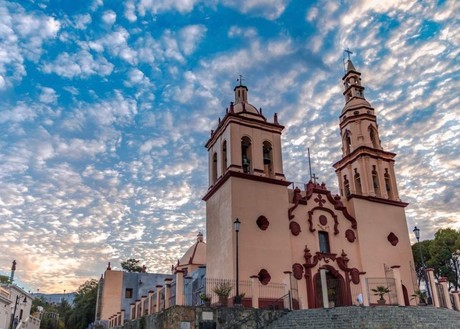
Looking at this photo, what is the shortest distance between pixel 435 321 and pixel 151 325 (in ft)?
34.4

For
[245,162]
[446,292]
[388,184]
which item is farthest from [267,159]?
[446,292]

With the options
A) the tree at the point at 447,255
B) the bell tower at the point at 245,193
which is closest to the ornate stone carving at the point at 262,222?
the bell tower at the point at 245,193

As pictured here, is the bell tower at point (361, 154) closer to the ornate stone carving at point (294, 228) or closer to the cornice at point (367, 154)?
the cornice at point (367, 154)

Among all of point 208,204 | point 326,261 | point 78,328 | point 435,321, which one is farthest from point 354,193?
point 78,328

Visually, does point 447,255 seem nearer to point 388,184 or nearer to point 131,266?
point 388,184

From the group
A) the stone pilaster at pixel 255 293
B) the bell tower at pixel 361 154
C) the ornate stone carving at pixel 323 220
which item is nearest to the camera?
the stone pilaster at pixel 255 293

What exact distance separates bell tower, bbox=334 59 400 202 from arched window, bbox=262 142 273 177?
5.08 meters

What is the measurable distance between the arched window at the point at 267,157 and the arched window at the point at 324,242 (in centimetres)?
435

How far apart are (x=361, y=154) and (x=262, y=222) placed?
9.23m

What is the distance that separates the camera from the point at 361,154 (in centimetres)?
2700

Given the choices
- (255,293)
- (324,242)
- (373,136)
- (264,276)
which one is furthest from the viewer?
(373,136)

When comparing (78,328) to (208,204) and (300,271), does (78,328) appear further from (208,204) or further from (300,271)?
(300,271)

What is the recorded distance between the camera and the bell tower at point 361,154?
26734 mm

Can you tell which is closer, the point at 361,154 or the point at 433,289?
the point at 433,289
